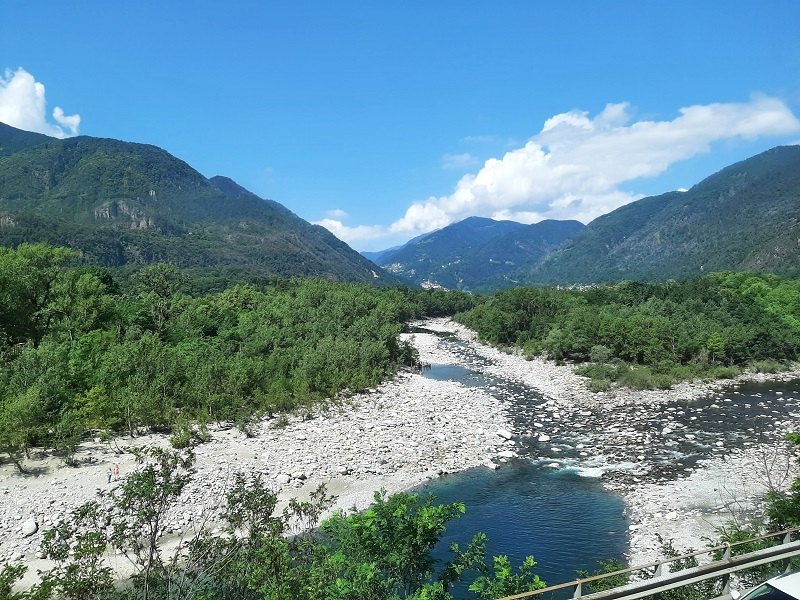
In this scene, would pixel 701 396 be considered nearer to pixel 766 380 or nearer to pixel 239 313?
pixel 766 380

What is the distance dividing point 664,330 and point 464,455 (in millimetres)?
27812


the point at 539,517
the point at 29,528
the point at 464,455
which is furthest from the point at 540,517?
the point at 29,528

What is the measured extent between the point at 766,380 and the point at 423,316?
66.7 meters

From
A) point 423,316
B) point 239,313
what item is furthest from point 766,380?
point 423,316

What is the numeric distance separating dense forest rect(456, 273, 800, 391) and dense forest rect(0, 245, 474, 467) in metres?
16.6

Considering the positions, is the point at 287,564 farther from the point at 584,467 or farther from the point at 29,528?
the point at 584,467

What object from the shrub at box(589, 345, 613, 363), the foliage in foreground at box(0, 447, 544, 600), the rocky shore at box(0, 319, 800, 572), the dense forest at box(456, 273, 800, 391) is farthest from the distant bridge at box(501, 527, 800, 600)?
the shrub at box(589, 345, 613, 363)

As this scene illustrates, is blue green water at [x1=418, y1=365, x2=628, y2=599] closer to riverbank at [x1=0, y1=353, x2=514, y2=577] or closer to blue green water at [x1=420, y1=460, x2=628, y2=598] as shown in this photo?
blue green water at [x1=420, y1=460, x2=628, y2=598]

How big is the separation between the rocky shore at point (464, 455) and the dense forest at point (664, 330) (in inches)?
149

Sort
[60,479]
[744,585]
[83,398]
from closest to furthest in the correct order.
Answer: [744,585] → [60,479] → [83,398]

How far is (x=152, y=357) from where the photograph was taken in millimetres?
29938

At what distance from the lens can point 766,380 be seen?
131ft

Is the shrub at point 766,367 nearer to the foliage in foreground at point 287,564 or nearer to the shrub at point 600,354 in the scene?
the shrub at point 600,354

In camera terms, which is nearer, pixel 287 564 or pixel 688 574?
pixel 688 574
